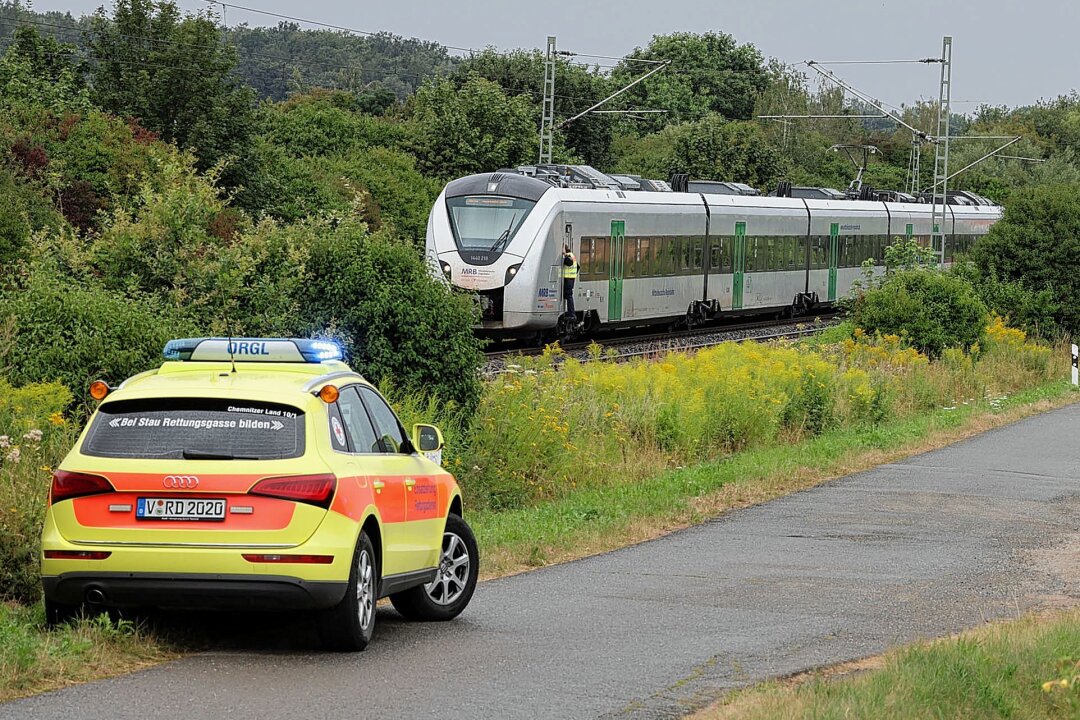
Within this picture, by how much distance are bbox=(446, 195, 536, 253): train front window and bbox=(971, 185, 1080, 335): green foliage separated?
1253 centimetres

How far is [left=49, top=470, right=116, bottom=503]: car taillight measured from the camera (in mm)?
8492

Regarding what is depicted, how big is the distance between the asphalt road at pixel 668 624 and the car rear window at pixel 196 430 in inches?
41.6

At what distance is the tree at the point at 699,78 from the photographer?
10962cm

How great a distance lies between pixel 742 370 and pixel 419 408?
25.6ft

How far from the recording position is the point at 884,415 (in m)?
25.6

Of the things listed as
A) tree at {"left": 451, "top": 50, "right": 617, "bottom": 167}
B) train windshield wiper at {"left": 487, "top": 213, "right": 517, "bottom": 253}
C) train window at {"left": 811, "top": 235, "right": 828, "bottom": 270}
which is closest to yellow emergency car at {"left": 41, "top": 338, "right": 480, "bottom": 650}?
train windshield wiper at {"left": 487, "top": 213, "right": 517, "bottom": 253}

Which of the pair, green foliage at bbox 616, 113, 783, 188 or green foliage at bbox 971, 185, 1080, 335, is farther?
green foliage at bbox 616, 113, 783, 188

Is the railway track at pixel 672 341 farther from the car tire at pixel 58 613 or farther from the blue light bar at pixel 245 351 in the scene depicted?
the car tire at pixel 58 613

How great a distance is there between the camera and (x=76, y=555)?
334 inches

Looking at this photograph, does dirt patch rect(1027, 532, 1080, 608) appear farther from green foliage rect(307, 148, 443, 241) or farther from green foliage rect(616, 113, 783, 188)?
green foliage rect(616, 113, 783, 188)

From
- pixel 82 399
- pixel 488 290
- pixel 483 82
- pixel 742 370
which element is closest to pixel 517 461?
pixel 82 399

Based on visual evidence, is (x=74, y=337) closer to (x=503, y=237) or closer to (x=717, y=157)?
(x=503, y=237)

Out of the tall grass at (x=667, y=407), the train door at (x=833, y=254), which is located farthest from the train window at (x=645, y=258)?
the train door at (x=833, y=254)

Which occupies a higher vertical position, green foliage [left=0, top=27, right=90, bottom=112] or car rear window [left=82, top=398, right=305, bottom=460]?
green foliage [left=0, top=27, right=90, bottom=112]
